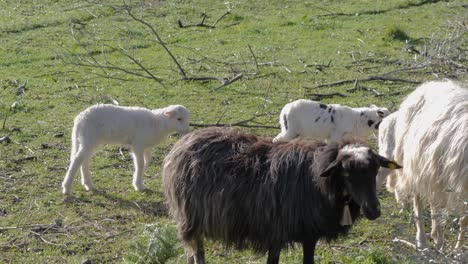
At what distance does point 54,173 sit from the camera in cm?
1003

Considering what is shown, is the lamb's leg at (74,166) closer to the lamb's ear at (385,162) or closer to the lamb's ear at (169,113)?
the lamb's ear at (169,113)

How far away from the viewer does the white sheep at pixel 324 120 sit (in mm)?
10078

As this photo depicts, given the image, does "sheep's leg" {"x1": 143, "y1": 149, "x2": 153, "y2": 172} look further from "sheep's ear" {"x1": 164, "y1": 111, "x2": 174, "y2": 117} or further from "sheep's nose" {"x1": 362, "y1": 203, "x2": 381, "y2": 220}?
"sheep's nose" {"x1": 362, "y1": 203, "x2": 381, "y2": 220}

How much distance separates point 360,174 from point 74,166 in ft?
13.7

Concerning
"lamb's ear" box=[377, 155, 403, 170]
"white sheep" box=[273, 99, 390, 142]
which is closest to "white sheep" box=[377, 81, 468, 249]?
"lamb's ear" box=[377, 155, 403, 170]

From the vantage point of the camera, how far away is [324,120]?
1019cm

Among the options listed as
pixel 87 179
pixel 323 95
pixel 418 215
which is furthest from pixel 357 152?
pixel 323 95

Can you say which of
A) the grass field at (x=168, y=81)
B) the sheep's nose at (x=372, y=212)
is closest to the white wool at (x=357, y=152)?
the sheep's nose at (x=372, y=212)

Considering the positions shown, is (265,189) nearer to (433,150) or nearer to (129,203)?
(433,150)

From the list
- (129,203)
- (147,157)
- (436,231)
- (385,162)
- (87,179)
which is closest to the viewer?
(385,162)

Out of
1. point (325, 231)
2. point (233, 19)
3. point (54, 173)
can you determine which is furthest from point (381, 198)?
point (233, 19)

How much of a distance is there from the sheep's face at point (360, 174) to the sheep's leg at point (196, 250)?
1.31 metres

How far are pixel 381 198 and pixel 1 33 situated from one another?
38.6 feet

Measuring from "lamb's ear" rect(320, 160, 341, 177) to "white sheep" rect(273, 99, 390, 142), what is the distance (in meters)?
3.87
